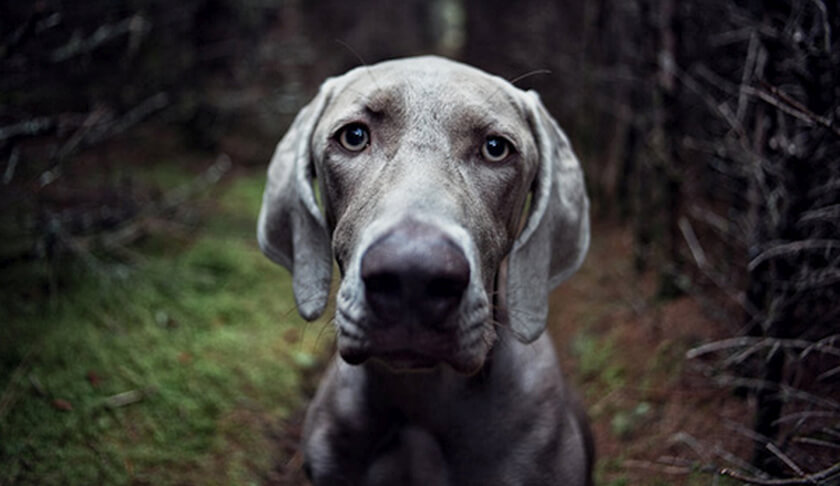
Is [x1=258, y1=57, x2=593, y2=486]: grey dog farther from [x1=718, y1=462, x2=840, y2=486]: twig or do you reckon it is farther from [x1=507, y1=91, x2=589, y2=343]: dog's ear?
[x1=718, y1=462, x2=840, y2=486]: twig

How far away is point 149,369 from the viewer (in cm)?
338

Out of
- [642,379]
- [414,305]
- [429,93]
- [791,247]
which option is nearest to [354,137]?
[429,93]

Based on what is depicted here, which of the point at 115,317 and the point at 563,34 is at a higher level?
the point at 563,34

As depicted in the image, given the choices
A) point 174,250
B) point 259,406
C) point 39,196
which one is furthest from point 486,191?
point 174,250

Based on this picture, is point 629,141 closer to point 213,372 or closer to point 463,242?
point 213,372

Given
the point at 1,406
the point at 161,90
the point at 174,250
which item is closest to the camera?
the point at 1,406

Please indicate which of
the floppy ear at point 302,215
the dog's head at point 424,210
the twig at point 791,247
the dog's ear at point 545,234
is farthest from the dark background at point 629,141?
the floppy ear at point 302,215

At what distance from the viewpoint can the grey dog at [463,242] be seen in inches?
67.7

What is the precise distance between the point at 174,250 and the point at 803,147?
3565mm

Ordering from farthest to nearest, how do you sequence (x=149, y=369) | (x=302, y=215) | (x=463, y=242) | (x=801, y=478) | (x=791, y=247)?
1. (x=149, y=369)
2. (x=791, y=247)
3. (x=302, y=215)
4. (x=801, y=478)
5. (x=463, y=242)

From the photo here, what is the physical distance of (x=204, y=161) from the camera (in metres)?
5.82

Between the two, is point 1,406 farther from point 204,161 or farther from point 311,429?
point 204,161

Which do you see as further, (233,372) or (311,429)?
(233,372)

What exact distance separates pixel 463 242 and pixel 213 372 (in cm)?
233
